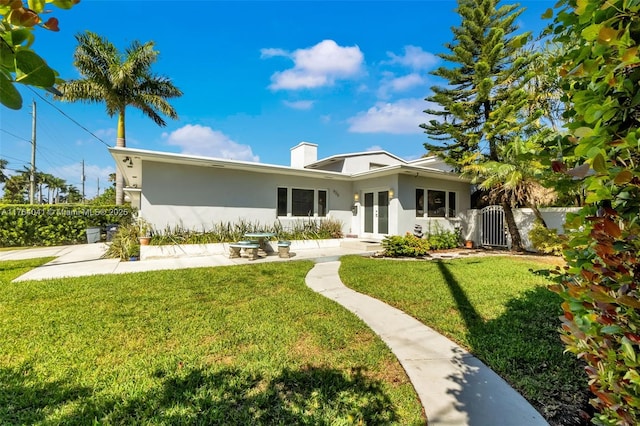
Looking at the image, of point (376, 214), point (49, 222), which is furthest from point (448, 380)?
point (49, 222)

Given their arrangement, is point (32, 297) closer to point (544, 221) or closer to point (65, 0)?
point (65, 0)

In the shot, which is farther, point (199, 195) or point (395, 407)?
point (199, 195)

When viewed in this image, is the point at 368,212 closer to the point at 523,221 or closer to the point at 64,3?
the point at 523,221

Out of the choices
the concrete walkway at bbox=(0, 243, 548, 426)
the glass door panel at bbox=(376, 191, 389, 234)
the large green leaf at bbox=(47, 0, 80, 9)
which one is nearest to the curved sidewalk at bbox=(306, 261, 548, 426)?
the concrete walkway at bbox=(0, 243, 548, 426)

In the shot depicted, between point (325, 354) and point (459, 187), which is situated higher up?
point (459, 187)

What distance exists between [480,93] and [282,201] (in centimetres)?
918

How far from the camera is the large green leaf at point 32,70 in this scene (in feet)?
2.23

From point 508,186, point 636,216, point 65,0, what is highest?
point 508,186

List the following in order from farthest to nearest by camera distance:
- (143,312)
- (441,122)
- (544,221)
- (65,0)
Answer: (441,122) → (544,221) → (143,312) → (65,0)

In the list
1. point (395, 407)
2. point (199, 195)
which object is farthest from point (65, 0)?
point (199, 195)

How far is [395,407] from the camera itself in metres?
2.58

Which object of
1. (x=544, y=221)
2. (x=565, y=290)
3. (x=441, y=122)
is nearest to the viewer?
(x=565, y=290)

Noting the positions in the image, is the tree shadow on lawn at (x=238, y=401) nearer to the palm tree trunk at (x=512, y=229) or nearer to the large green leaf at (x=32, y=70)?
the large green leaf at (x=32, y=70)

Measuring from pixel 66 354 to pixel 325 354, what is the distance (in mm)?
2949
